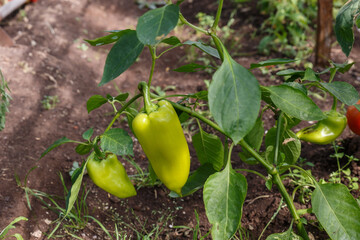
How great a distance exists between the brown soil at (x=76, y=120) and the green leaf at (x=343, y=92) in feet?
2.02

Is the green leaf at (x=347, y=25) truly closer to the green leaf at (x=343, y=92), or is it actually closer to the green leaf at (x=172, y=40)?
the green leaf at (x=343, y=92)

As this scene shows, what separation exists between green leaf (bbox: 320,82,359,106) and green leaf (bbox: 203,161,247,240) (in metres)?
0.35

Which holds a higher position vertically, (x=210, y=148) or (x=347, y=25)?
(x=347, y=25)

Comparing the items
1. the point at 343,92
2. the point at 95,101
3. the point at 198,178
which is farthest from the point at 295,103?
the point at 95,101

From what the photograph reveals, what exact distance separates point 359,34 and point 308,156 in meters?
1.33

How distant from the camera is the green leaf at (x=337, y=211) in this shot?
1109 mm

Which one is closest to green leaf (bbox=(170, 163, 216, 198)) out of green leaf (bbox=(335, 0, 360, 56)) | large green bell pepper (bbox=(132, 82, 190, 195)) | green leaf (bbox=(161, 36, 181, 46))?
large green bell pepper (bbox=(132, 82, 190, 195))

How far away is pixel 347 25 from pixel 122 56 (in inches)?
27.4

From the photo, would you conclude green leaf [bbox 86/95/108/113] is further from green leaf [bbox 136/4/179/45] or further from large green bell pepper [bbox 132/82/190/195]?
green leaf [bbox 136/4/179/45]

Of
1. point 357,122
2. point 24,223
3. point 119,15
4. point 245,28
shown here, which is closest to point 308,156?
point 357,122

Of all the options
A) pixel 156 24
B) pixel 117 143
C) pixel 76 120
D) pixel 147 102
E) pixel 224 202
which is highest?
pixel 156 24

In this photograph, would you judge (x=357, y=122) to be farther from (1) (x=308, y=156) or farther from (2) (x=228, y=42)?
(2) (x=228, y=42)

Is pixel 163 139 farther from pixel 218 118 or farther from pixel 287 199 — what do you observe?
pixel 287 199

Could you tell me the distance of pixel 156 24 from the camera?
2.94ft
